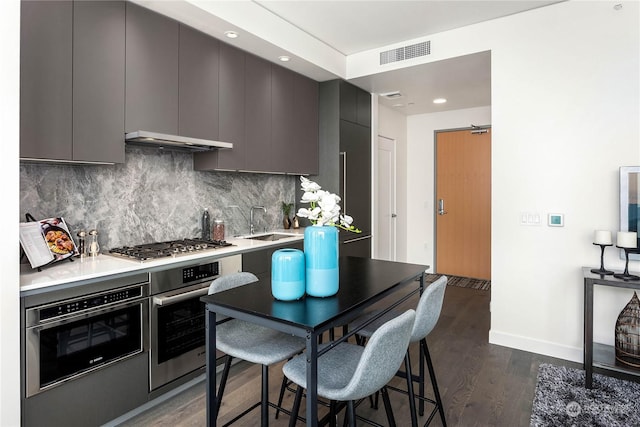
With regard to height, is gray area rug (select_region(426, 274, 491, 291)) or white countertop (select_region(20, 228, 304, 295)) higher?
white countertop (select_region(20, 228, 304, 295))

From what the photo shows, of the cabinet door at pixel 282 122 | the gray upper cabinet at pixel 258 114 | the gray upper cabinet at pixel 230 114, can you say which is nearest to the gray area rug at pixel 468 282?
the cabinet door at pixel 282 122

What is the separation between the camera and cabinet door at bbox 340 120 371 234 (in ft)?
14.0

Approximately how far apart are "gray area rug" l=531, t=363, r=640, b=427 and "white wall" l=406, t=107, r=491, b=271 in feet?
11.0

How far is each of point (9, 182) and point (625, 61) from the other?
3.89m

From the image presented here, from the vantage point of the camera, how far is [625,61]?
280 centimetres

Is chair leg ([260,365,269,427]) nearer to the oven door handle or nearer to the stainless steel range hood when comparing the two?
the oven door handle

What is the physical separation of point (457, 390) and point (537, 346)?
1.08m

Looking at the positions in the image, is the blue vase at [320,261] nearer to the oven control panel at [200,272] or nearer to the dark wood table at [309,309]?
the dark wood table at [309,309]

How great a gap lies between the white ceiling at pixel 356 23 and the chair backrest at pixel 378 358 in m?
2.42

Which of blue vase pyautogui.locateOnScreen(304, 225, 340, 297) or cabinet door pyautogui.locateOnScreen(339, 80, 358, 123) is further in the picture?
cabinet door pyautogui.locateOnScreen(339, 80, 358, 123)

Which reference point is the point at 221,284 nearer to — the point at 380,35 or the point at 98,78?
the point at 98,78

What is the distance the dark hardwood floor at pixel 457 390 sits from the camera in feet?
7.41

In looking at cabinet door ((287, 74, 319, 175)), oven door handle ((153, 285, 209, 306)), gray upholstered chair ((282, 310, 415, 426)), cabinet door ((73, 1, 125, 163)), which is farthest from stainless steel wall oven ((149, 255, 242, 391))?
cabinet door ((287, 74, 319, 175))

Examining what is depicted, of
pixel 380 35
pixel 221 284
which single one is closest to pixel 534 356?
pixel 221 284
